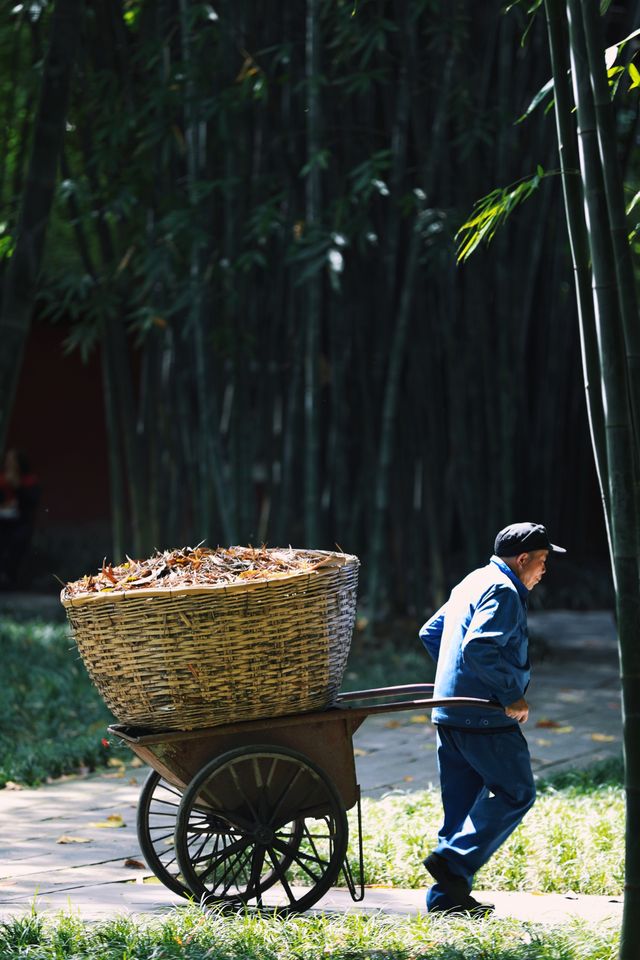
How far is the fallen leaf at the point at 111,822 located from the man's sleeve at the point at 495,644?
1.67 meters

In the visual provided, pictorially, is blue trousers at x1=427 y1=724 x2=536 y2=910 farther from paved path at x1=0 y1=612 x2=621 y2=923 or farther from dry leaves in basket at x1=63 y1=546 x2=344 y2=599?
dry leaves in basket at x1=63 y1=546 x2=344 y2=599

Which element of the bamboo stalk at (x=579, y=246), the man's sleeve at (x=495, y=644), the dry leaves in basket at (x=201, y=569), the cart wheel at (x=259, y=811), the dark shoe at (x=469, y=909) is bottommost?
the dark shoe at (x=469, y=909)

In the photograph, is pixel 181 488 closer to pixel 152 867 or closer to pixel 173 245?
pixel 173 245

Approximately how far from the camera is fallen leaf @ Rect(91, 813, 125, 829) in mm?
4398

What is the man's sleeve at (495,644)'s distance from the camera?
3.29 metres

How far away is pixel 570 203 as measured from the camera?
289 centimetres

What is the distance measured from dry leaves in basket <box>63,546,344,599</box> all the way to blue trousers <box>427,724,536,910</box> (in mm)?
588

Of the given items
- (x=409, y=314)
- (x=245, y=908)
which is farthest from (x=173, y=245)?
(x=245, y=908)

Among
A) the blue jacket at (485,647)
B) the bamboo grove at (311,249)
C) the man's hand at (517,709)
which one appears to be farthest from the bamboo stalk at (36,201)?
the bamboo grove at (311,249)

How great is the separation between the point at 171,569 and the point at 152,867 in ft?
2.52

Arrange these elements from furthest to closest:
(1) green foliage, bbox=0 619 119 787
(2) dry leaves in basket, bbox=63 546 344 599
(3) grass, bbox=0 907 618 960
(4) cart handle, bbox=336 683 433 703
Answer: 1. (1) green foliage, bbox=0 619 119 787
2. (4) cart handle, bbox=336 683 433 703
3. (2) dry leaves in basket, bbox=63 546 344 599
4. (3) grass, bbox=0 907 618 960

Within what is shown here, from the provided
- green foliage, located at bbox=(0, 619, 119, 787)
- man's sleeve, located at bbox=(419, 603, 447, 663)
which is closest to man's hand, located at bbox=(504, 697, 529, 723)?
man's sleeve, located at bbox=(419, 603, 447, 663)

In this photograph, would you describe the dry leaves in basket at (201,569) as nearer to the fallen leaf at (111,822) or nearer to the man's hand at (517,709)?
the man's hand at (517,709)

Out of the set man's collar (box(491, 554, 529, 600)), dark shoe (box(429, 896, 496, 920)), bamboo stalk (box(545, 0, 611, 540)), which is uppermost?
bamboo stalk (box(545, 0, 611, 540))
